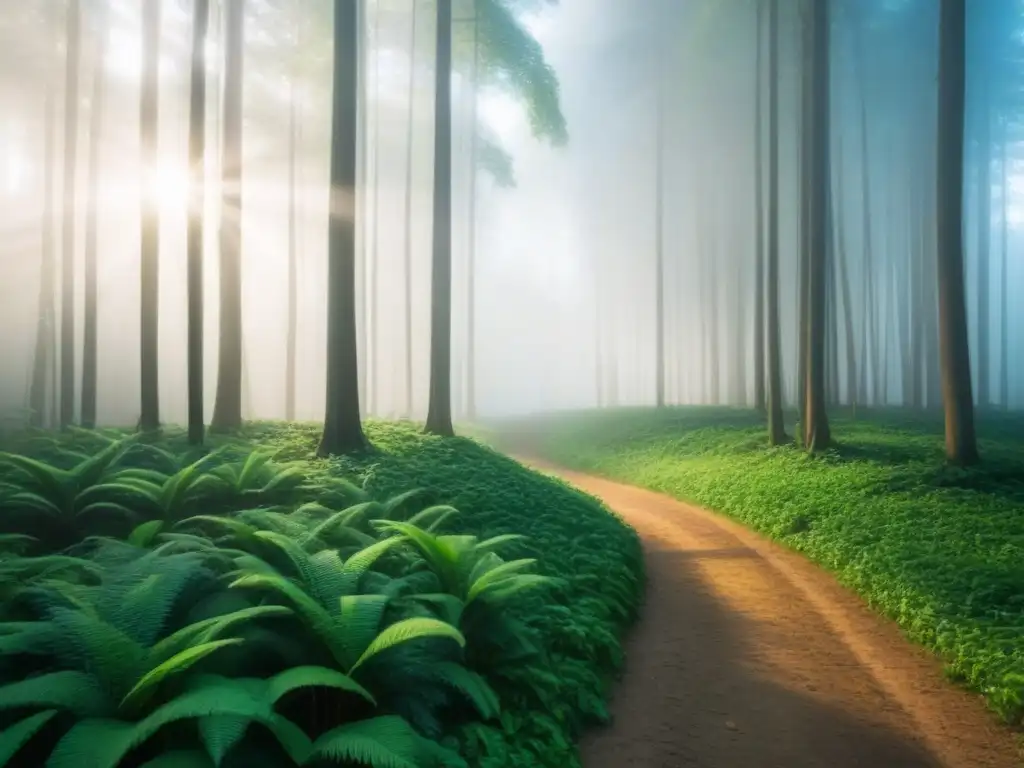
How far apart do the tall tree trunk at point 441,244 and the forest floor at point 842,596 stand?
4.44 m

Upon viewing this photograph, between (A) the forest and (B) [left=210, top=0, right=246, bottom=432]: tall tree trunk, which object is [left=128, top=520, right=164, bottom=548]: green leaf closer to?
(A) the forest

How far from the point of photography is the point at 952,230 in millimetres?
11844

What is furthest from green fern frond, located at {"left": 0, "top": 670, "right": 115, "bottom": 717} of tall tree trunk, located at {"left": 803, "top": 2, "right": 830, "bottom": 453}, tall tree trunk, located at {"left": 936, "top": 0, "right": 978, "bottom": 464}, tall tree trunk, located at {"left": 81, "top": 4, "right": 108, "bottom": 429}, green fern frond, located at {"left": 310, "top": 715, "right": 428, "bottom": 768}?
tall tree trunk, located at {"left": 803, "top": 2, "right": 830, "bottom": 453}

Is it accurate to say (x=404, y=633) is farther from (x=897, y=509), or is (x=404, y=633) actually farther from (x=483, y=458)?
(x=897, y=509)

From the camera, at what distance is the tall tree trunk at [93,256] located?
1591 cm

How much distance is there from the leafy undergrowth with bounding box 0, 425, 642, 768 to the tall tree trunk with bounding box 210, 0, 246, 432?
5594 millimetres

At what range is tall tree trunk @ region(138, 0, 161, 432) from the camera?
1239 cm

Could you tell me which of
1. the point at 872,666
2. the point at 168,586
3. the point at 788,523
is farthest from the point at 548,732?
the point at 788,523

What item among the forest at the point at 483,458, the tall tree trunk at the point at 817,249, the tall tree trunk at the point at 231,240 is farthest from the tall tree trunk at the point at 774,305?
the tall tree trunk at the point at 231,240

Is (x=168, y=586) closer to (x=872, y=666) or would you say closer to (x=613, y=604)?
(x=613, y=604)

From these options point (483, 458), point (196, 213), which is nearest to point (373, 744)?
point (483, 458)

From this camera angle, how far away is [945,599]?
23.2 feet

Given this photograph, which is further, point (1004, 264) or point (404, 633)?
point (1004, 264)

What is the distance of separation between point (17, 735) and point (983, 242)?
1421 inches
